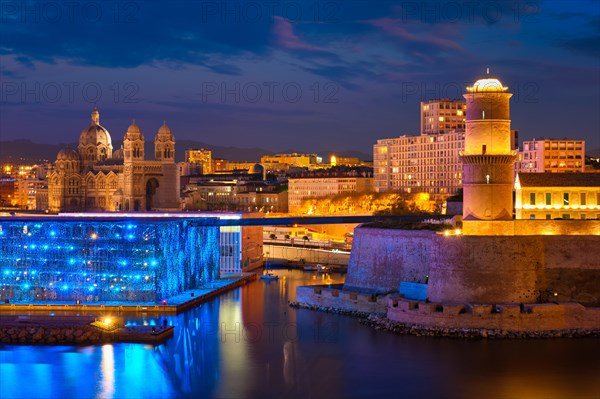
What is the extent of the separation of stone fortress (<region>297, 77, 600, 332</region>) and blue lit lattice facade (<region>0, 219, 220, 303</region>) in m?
10.7

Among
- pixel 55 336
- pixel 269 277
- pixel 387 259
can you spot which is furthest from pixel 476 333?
pixel 269 277

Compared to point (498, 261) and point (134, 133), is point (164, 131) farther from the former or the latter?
point (498, 261)

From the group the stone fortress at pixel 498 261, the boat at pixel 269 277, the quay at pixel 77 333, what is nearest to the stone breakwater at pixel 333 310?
the stone fortress at pixel 498 261

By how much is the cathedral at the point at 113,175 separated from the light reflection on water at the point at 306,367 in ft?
210

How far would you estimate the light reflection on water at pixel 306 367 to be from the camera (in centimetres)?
3086

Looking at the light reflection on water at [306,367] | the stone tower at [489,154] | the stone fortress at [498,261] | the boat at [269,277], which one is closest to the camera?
the light reflection on water at [306,367]

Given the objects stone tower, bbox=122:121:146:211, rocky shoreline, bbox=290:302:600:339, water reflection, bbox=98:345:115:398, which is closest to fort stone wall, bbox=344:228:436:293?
rocky shoreline, bbox=290:302:600:339

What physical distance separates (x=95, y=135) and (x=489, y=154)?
82.5 meters

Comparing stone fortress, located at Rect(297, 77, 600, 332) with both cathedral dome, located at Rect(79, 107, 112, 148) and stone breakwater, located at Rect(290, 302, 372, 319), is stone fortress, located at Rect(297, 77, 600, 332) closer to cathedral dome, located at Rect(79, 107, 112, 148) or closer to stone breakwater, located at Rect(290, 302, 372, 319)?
stone breakwater, located at Rect(290, 302, 372, 319)

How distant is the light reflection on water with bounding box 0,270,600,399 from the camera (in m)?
30.9

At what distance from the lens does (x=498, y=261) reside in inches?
1492

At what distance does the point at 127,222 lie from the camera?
4569 centimetres

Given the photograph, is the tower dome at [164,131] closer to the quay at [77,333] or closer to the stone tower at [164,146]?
the stone tower at [164,146]

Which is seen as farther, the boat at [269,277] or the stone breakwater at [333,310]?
the boat at [269,277]
